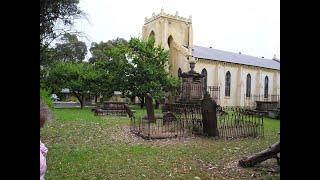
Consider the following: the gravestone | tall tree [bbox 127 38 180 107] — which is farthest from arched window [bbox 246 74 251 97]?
the gravestone

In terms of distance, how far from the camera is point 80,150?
8.48 m

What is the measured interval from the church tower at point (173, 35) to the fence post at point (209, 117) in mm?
26528

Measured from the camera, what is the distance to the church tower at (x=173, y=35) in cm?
3981

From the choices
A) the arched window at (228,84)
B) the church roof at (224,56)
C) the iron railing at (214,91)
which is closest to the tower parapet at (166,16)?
the church roof at (224,56)

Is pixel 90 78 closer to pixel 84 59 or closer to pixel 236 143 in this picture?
pixel 84 59

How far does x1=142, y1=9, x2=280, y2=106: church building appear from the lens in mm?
39094

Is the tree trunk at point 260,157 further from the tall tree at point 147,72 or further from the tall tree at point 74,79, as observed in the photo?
the tall tree at point 74,79

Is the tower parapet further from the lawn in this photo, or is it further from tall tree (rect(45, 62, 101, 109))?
the lawn

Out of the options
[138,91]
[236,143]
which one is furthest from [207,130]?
[138,91]

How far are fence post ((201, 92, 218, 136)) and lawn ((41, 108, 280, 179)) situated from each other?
498 mm

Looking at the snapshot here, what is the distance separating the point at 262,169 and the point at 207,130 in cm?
534

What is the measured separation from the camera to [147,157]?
25.8 ft

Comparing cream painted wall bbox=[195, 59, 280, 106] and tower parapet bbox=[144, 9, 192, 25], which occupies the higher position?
tower parapet bbox=[144, 9, 192, 25]
